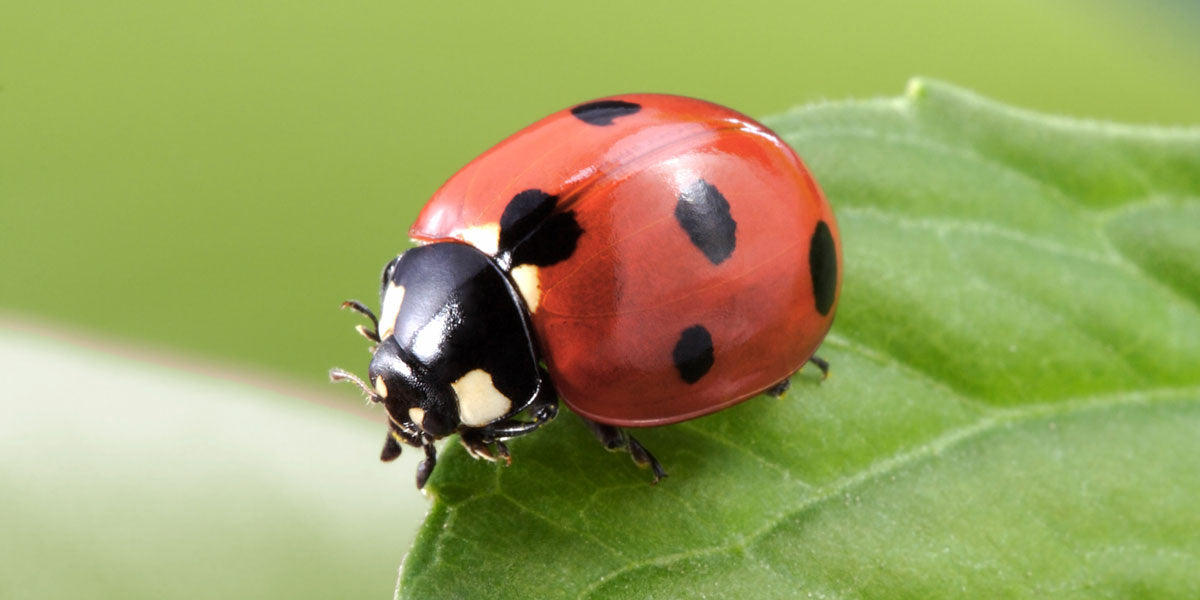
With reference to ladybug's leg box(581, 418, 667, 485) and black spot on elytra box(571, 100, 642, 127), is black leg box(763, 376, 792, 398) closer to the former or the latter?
ladybug's leg box(581, 418, 667, 485)

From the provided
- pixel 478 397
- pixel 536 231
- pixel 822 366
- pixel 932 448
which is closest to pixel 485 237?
pixel 536 231

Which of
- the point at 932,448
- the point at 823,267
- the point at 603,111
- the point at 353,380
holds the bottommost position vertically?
the point at 932,448

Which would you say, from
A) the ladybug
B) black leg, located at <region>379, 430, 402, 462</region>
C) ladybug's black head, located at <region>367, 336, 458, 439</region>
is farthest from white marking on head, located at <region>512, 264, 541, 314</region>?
black leg, located at <region>379, 430, 402, 462</region>

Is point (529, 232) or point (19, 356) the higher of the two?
point (529, 232)

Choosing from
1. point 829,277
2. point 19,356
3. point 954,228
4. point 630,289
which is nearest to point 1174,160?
point 954,228

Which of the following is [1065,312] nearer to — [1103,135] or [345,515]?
[1103,135]

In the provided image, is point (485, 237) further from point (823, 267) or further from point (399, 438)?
point (823, 267)
